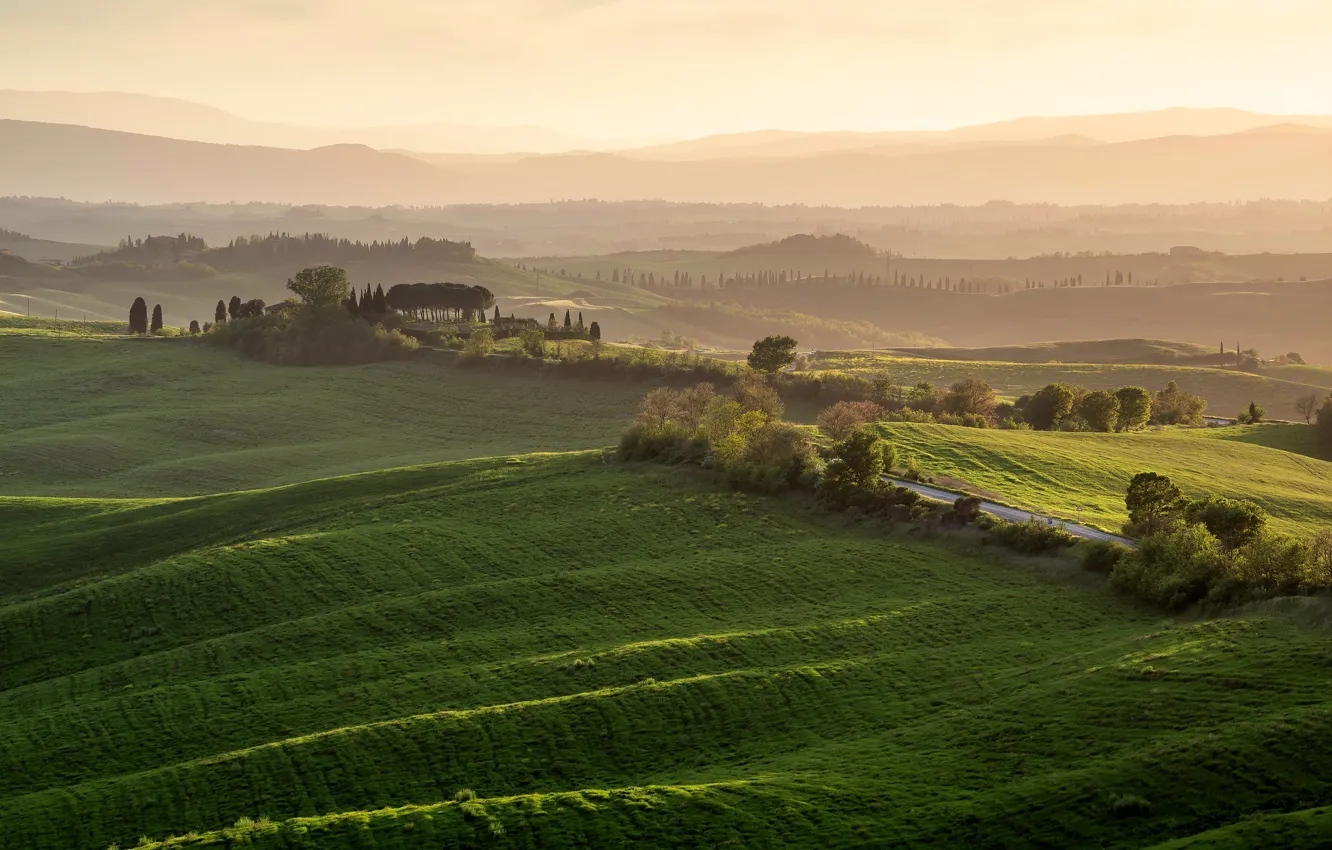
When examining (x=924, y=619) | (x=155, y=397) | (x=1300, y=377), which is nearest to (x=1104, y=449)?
(x=924, y=619)

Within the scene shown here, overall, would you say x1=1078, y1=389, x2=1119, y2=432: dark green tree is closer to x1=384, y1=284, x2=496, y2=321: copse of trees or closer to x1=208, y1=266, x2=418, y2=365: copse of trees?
x1=208, y1=266, x2=418, y2=365: copse of trees

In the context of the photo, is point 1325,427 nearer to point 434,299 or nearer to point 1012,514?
point 1012,514

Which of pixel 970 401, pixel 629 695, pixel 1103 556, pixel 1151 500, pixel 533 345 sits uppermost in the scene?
pixel 533 345

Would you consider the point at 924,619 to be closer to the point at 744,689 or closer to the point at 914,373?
the point at 744,689

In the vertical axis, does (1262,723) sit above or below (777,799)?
above

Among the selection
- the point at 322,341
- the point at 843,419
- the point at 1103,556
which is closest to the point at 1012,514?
the point at 1103,556

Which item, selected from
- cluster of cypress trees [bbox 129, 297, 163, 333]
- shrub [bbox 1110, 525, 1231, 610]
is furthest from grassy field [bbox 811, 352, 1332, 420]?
shrub [bbox 1110, 525, 1231, 610]

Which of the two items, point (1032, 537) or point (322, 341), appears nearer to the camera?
point (1032, 537)

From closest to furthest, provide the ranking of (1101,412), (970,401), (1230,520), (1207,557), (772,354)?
1. (1207,557)
2. (1230,520)
3. (1101,412)
4. (970,401)
5. (772,354)

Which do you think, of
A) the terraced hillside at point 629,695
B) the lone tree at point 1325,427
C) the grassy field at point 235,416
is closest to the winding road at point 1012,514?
the terraced hillside at point 629,695
